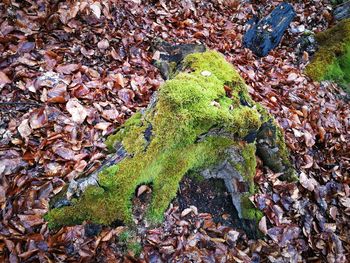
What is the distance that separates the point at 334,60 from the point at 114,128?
182 inches

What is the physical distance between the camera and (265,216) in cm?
343

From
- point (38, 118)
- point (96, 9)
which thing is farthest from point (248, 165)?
point (96, 9)

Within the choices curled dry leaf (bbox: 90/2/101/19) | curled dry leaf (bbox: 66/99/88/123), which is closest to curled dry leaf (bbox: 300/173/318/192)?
curled dry leaf (bbox: 66/99/88/123)

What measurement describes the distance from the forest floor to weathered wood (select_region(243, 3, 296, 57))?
314 mm

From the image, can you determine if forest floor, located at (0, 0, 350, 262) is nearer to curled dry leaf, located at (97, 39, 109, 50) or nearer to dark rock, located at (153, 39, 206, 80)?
curled dry leaf, located at (97, 39, 109, 50)

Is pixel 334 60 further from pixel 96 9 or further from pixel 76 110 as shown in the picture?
pixel 76 110

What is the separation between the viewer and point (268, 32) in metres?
6.03

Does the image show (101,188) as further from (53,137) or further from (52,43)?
(52,43)

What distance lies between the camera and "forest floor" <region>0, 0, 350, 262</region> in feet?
9.12

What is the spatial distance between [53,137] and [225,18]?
4.96 meters

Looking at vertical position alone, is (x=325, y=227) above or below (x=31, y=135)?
below

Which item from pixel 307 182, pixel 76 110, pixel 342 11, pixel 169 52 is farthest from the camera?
pixel 342 11

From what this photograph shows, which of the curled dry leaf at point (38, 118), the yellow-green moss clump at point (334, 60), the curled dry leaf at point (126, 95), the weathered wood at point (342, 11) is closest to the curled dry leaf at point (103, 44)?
the curled dry leaf at point (126, 95)

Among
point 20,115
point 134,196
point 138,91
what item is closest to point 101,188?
point 134,196
